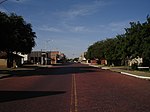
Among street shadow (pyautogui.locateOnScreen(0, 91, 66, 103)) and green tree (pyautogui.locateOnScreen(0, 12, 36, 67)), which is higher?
green tree (pyautogui.locateOnScreen(0, 12, 36, 67))

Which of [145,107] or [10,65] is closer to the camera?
[145,107]

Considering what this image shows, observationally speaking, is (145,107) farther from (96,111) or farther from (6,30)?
(6,30)

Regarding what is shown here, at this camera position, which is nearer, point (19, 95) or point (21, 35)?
point (19, 95)

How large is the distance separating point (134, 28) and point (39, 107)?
5088 cm

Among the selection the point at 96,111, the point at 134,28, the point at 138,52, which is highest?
the point at 134,28

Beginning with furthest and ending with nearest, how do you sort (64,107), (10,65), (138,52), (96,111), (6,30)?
1. (10,65)
2. (138,52)
3. (6,30)
4. (64,107)
5. (96,111)

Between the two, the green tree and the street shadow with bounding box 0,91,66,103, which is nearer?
the street shadow with bounding box 0,91,66,103

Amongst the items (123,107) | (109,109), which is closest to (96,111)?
(109,109)

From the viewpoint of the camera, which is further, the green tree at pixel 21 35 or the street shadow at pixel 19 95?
the green tree at pixel 21 35

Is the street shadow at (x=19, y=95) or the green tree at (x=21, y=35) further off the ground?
the green tree at (x=21, y=35)

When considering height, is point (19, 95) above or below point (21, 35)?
below

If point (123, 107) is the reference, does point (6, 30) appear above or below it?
above

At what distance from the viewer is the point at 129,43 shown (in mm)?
61812

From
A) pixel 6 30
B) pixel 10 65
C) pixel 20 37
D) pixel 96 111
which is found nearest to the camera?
pixel 96 111
